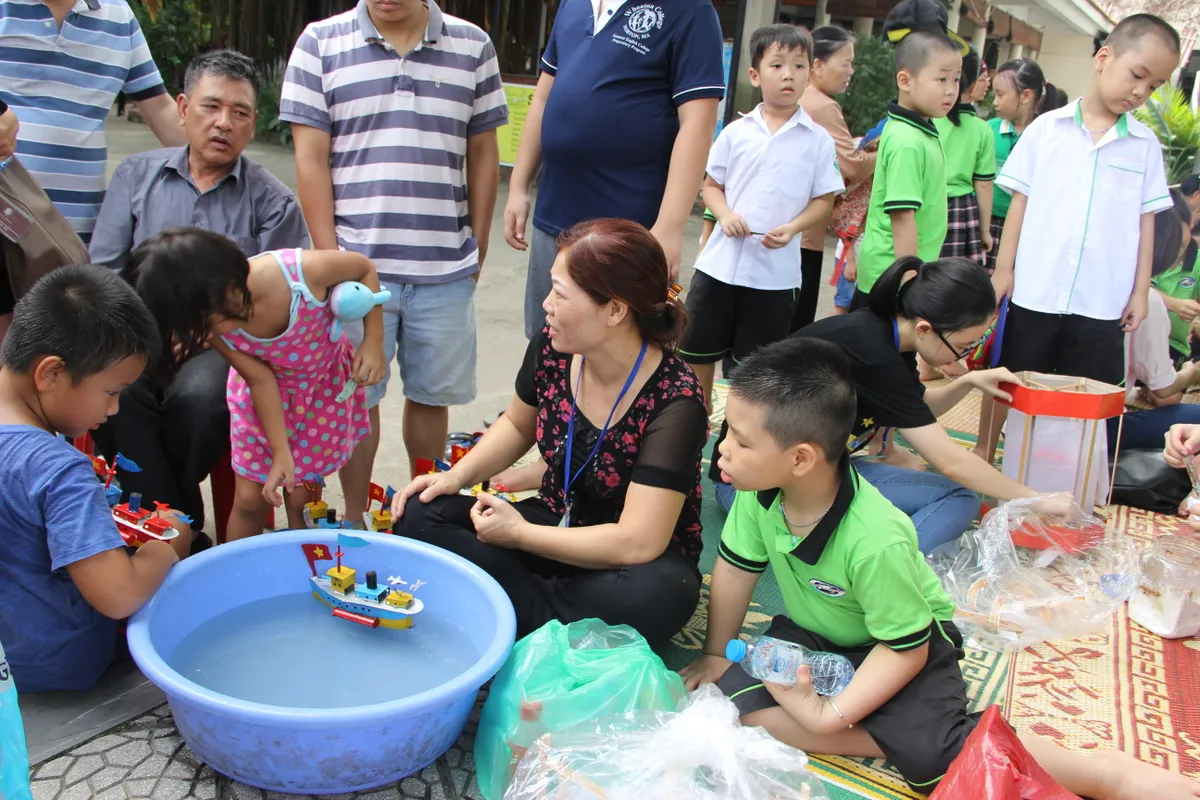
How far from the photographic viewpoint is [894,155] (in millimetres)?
3391

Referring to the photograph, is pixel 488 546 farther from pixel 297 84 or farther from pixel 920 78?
pixel 920 78

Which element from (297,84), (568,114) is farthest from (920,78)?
(297,84)

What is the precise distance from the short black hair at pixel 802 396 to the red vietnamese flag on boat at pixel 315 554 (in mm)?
959

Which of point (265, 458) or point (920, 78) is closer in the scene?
point (265, 458)

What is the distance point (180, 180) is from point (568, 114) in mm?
1046

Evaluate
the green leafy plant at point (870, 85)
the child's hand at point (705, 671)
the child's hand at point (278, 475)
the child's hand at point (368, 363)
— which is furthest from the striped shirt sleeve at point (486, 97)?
the green leafy plant at point (870, 85)

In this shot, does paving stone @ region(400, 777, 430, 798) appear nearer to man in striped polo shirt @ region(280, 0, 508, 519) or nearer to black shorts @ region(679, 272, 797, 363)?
man in striped polo shirt @ region(280, 0, 508, 519)

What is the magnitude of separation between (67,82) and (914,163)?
2685 millimetres

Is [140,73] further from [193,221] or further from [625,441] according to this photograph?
[625,441]

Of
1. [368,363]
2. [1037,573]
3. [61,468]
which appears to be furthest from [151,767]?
[1037,573]

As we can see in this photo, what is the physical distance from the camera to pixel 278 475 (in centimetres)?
220

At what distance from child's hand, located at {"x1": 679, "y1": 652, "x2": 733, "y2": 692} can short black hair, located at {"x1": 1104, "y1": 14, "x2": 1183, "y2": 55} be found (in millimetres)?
2370

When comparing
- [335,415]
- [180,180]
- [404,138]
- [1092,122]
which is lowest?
[335,415]

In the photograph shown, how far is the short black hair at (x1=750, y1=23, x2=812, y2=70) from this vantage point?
129 inches
